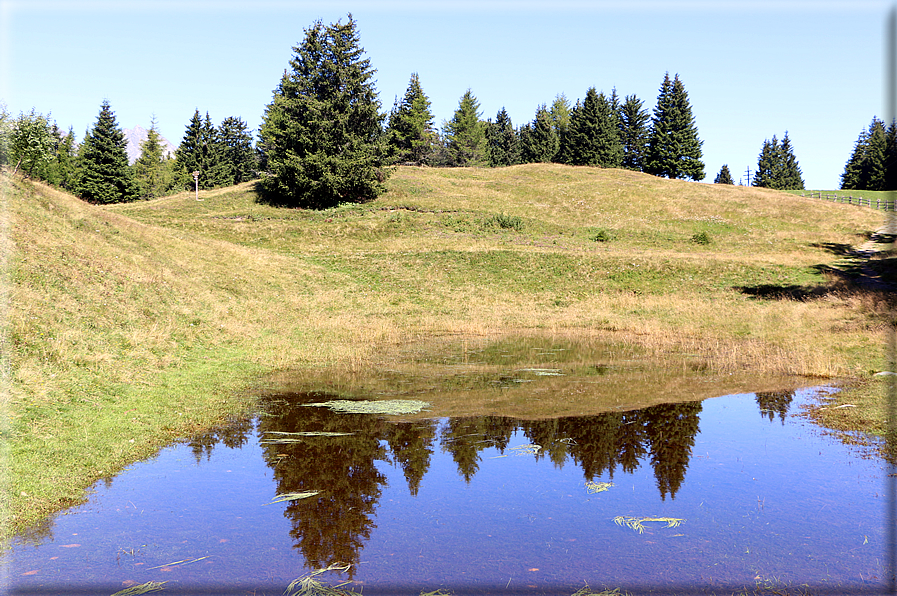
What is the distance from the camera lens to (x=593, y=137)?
108 metres

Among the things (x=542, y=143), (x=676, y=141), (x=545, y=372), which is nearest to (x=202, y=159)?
(x=542, y=143)

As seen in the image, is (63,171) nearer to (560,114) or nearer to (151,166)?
(151,166)

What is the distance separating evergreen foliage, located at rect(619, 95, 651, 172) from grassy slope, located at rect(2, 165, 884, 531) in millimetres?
53686

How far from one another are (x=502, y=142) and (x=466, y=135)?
28.5m

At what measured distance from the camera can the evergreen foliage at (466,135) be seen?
116 meters

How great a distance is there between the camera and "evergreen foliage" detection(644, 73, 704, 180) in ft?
341

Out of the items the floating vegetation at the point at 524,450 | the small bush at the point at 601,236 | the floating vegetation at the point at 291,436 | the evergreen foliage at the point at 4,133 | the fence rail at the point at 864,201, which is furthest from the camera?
the fence rail at the point at 864,201

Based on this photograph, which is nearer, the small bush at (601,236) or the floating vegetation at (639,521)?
the floating vegetation at (639,521)

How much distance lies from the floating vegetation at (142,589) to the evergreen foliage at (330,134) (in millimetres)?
54122

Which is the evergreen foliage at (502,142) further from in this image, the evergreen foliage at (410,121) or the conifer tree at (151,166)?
the conifer tree at (151,166)

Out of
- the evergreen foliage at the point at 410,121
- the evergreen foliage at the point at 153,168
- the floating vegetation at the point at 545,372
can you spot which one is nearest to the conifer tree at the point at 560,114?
the evergreen foliage at the point at 410,121

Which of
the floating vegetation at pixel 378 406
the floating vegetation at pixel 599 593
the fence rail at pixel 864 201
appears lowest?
the floating vegetation at pixel 599 593

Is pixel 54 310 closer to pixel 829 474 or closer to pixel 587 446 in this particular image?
pixel 587 446

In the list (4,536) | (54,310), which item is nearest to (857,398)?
(4,536)
